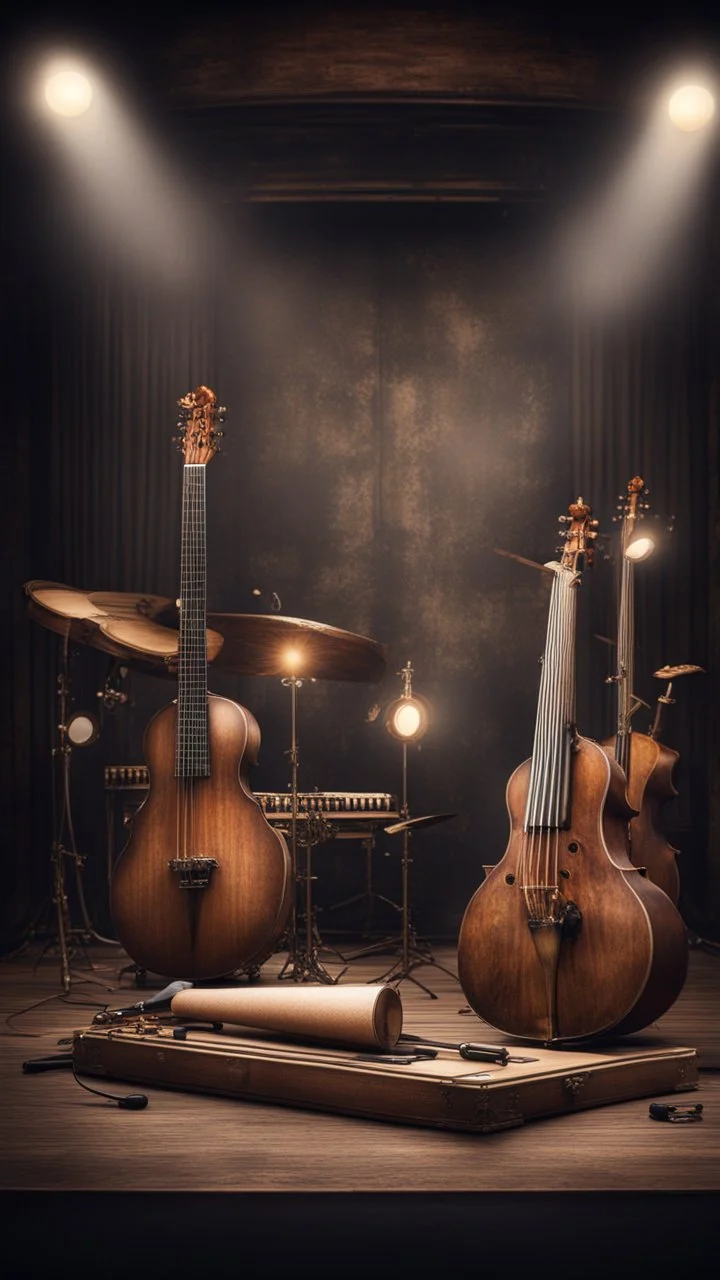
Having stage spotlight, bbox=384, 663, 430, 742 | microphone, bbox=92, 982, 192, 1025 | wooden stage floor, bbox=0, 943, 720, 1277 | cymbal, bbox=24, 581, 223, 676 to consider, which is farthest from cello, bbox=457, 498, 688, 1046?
stage spotlight, bbox=384, 663, 430, 742

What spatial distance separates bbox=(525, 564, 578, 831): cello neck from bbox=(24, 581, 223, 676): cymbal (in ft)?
5.58

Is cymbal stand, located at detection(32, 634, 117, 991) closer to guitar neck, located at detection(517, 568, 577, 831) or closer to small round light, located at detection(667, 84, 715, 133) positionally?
guitar neck, located at detection(517, 568, 577, 831)

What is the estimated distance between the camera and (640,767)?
6113 mm

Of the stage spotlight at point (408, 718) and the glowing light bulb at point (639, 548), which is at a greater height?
the glowing light bulb at point (639, 548)

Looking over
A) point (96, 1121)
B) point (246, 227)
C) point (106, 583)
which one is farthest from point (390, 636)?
point (96, 1121)

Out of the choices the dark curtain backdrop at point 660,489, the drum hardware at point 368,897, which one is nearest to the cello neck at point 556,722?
the drum hardware at point 368,897

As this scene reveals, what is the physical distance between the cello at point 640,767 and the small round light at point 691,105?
2.67 m

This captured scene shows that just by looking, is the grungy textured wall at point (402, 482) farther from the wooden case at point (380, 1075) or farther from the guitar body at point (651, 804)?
the wooden case at point (380, 1075)

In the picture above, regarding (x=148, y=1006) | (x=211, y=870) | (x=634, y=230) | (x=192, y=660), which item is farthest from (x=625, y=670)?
(x=634, y=230)

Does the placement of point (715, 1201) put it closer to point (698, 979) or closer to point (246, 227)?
point (698, 979)

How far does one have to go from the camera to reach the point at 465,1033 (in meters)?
4.95

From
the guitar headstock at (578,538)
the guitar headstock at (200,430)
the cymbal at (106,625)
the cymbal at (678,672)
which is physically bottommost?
the cymbal at (678,672)

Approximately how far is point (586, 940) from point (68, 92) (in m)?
5.29

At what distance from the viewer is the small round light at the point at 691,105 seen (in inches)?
296
